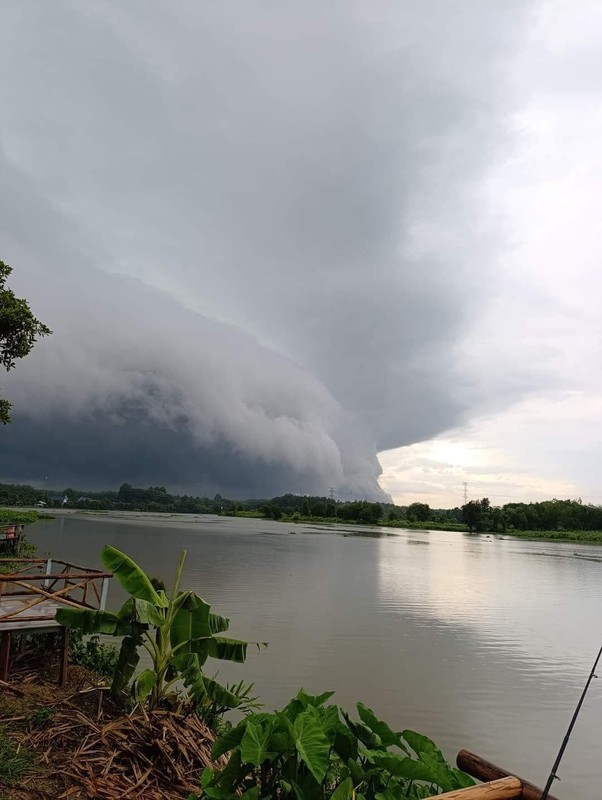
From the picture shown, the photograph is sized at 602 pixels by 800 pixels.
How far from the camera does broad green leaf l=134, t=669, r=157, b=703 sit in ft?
18.8

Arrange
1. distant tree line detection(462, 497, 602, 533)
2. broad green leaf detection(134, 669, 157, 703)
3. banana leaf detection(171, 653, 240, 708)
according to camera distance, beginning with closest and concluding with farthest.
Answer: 1. broad green leaf detection(134, 669, 157, 703)
2. banana leaf detection(171, 653, 240, 708)
3. distant tree line detection(462, 497, 602, 533)

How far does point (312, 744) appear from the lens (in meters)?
3.49

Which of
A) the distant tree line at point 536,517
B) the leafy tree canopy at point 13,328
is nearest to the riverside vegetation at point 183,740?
the leafy tree canopy at point 13,328

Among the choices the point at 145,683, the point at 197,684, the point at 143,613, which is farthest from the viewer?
the point at 197,684

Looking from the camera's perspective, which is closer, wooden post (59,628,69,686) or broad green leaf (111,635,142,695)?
broad green leaf (111,635,142,695)

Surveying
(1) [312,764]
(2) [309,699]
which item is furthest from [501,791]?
(2) [309,699]

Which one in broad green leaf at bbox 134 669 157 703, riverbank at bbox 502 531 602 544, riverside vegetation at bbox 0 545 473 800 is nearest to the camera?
riverside vegetation at bbox 0 545 473 800

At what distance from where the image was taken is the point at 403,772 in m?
3.49

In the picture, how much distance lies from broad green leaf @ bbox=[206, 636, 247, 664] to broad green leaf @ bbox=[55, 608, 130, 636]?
1044 millimetres

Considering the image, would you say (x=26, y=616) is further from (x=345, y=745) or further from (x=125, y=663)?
(x=345, y=745)

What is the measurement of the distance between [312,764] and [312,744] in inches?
6.6

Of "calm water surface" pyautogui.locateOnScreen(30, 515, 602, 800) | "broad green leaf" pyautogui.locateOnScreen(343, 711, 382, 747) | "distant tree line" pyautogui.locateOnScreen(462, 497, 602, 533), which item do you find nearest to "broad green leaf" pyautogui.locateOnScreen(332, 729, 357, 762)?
"broad green leaf" pyautogui.locateOnScreen(343, 711, 382, 747)

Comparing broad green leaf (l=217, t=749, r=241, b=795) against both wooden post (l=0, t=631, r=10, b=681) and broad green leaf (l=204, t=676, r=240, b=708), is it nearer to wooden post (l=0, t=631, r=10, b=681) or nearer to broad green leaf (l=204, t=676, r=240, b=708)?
broad green leaf (l=204, t=676, r=240, b=708)

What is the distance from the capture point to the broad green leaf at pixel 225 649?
255 inches
